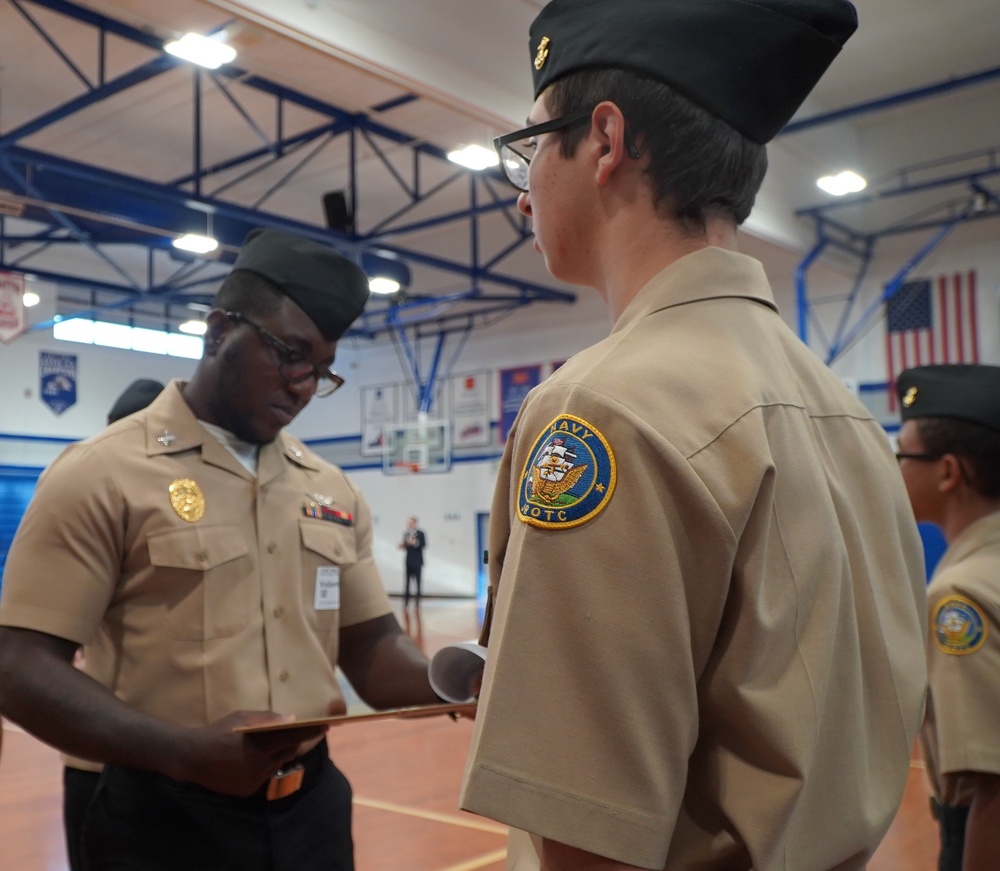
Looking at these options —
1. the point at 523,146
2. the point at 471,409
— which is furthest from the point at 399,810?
the point at 471,409

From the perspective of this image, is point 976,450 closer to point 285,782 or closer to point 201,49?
point 285,782

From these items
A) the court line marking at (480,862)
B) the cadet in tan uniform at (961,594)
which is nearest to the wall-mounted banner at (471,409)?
the court line marking at (480,862)

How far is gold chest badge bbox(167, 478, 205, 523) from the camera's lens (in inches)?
80.4

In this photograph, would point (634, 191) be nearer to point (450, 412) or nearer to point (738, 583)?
point (738, 583)

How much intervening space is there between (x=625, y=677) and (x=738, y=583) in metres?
0.15

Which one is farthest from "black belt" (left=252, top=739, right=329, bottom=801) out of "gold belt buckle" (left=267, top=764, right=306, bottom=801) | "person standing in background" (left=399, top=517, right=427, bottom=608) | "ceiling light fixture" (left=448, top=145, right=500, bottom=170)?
"person standing in background" (left=399, top=517, right=427, bottom=608)

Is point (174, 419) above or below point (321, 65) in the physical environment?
below

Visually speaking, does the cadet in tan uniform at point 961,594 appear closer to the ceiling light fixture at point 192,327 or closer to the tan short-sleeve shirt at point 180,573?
the tan short-sleeve shirt at point 180,573

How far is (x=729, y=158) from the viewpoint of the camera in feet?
3.60

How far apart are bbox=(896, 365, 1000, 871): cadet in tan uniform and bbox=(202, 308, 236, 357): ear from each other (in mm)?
1591

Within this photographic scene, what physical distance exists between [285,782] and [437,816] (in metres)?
3.58

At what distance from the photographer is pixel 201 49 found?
787 cm

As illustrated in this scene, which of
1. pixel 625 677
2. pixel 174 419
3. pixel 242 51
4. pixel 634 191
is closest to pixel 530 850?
pixel 625 677

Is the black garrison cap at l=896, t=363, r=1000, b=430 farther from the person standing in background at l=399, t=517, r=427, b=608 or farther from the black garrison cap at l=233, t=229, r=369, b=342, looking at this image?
the person standing in background at l=399, t=517, r=427, b=608
